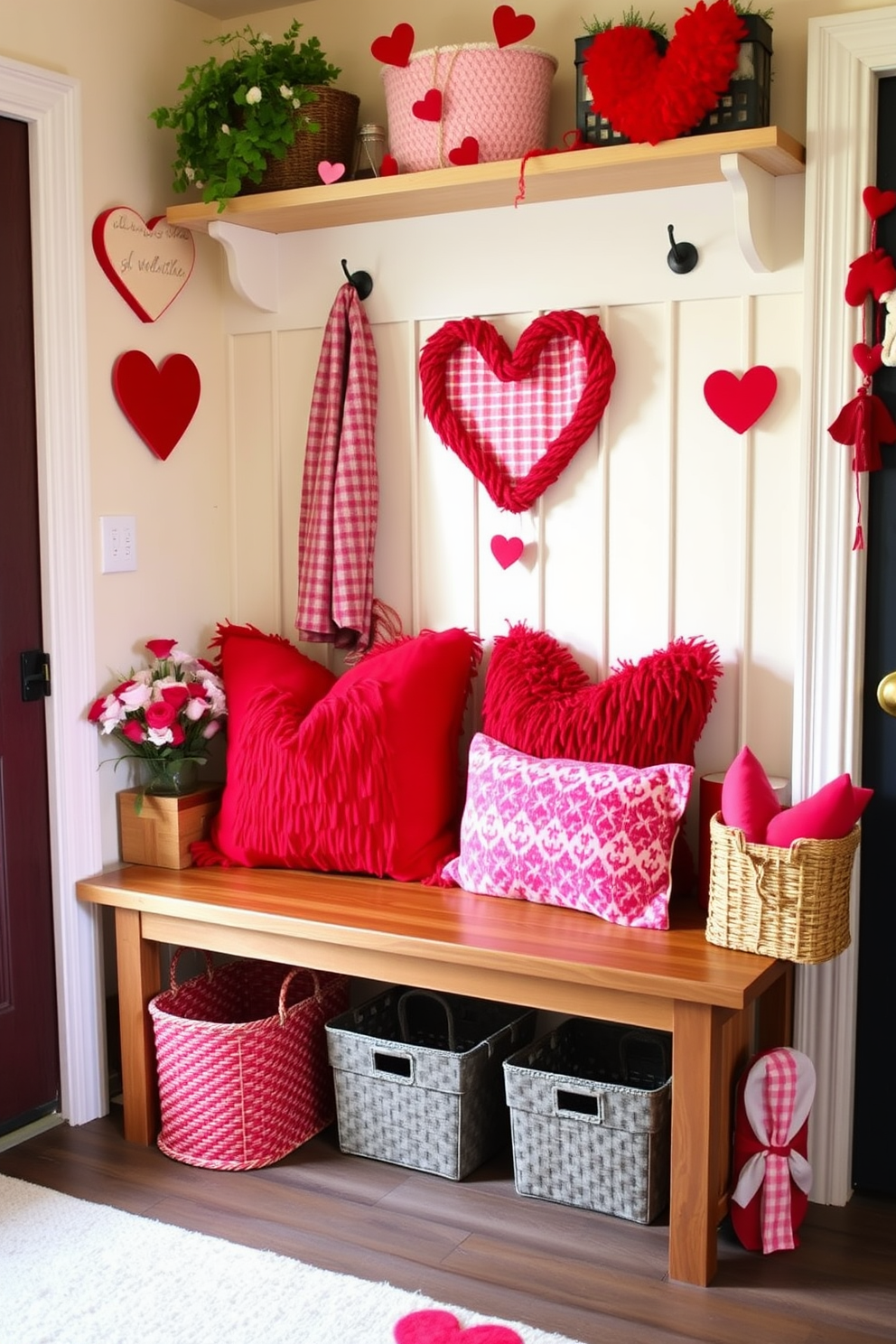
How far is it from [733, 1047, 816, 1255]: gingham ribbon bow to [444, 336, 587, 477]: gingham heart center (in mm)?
1226

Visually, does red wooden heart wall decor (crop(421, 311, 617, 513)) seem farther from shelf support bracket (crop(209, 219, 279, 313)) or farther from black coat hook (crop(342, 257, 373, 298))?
shelf support bracket (crop(209, 219, 279, 313))

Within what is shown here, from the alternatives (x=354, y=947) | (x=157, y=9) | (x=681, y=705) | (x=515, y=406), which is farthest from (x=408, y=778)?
(x=157, y=9)

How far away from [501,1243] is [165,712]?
3.89 feet

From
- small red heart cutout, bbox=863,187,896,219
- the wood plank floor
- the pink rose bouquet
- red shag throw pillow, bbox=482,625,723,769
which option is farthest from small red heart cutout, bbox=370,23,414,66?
the wood plank floor

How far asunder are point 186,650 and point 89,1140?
1039 mm

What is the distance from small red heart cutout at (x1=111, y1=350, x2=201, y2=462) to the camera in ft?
9.36

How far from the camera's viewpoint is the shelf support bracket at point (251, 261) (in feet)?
9.43

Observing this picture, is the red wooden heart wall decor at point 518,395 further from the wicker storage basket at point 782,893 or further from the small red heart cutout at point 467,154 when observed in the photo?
the wicker storage basket at point 782,893

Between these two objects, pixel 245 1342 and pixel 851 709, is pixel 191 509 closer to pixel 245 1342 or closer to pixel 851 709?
pixel 851 709

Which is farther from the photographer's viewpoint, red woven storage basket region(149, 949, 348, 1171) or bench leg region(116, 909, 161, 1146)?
bench leg region(116, 909, 161, 1146)

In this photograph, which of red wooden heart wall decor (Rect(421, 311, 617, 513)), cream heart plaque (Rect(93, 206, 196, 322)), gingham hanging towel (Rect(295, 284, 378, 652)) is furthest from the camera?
gingham hanging towel (Rect(295, 284, 378, 652))

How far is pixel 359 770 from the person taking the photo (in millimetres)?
2711

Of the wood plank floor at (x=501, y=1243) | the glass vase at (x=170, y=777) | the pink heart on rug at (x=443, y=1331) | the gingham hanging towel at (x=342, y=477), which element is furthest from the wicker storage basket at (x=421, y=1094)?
the gingham hanging towel at (x=342, y=477)

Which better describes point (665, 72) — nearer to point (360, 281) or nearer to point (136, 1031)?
point (360, 281)
